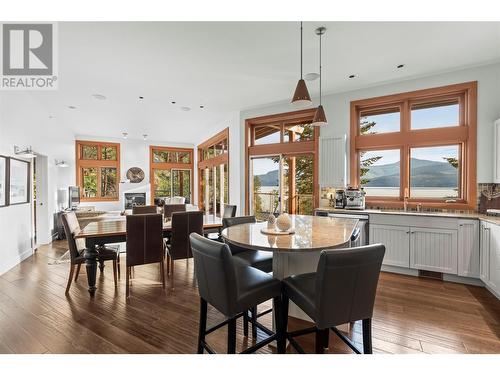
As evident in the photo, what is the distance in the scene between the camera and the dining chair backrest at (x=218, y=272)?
149 cm

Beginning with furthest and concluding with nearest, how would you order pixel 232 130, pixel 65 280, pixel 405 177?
1. pixel 232 130
2. pixel 405 177
3. pixel 65 280

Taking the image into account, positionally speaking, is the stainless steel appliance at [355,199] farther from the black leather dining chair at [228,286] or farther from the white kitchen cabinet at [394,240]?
the black leather dining chair at [228,286]

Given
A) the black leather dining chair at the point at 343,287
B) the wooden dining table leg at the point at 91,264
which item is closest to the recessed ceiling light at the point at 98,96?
the wooden dining table leg at the point at 91,264

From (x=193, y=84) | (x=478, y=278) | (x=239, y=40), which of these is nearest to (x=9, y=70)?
(x=193, y=84)

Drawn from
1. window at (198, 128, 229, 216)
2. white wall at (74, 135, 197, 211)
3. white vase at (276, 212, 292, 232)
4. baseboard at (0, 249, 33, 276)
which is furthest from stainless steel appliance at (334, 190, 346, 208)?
white wall at (74, 135, 197, 211)

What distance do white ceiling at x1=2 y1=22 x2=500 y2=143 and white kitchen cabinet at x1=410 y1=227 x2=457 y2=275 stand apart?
7.78 feet

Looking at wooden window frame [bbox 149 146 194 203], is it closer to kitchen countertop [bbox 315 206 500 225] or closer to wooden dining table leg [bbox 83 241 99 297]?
wooden dining table leg [bbox 83 241 99 297]

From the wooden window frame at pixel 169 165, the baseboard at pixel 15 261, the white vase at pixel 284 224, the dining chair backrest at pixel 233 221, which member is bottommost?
the baseboard at pixel 15 261

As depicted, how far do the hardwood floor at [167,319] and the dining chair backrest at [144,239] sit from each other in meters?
0.43

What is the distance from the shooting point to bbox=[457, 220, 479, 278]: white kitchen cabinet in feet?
10.4

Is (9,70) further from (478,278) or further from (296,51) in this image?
(478,278)

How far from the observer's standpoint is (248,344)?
2.06 m

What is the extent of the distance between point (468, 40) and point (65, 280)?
6.00m

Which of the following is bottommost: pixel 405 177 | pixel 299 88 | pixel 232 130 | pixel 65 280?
pixel 65 280
